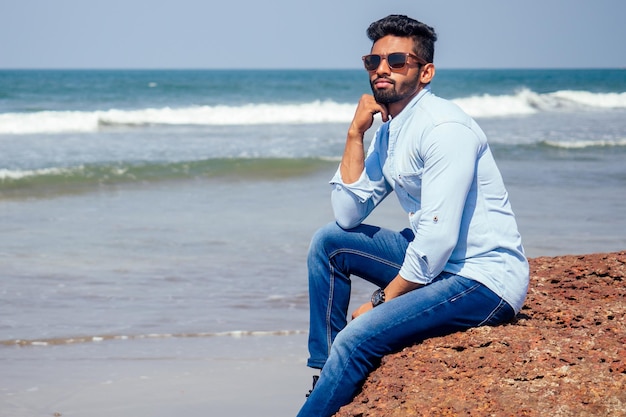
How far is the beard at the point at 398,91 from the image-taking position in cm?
316

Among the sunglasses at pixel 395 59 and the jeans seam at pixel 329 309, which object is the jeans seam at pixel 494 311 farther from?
the sunglasses at pixel 395 59

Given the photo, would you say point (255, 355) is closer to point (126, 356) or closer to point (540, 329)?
point (126, 356)

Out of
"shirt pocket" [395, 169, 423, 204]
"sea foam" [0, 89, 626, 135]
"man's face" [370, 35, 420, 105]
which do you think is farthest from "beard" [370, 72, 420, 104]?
"sea foam" [0, 89, 626, 135]

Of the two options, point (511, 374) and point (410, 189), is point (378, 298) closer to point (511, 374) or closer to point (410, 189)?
point (410, 189)

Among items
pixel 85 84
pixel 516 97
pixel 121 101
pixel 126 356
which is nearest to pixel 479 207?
pixel 126 356

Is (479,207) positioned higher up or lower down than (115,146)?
higher up

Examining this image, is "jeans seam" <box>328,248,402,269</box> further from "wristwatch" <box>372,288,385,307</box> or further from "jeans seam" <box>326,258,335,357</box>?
"wristwatch" <box>372,288,385,307</box>

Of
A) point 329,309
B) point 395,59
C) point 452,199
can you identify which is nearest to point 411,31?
point 395,59

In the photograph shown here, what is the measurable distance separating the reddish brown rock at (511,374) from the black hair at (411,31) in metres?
1.03

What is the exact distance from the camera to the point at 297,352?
17.4 feet

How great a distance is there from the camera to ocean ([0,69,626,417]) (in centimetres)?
483

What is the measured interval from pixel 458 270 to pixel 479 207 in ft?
0.76

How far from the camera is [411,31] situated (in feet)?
10.3

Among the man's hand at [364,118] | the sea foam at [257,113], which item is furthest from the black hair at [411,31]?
the sea foam at [257,113]
